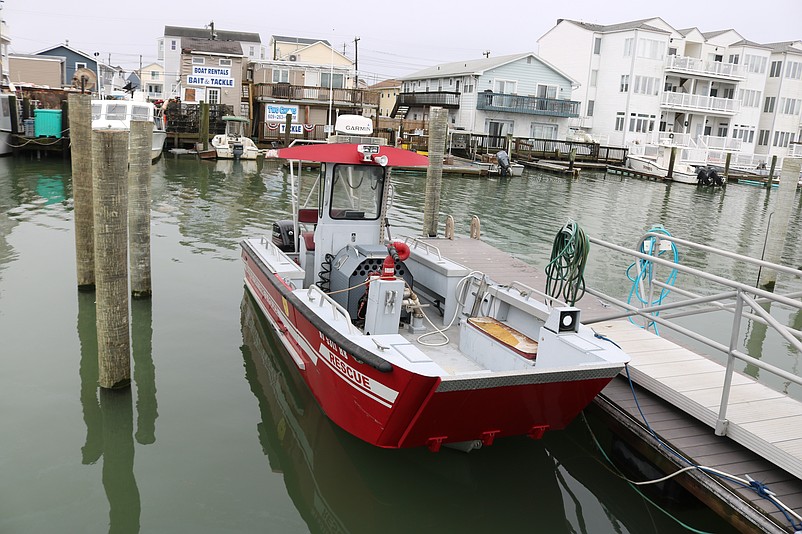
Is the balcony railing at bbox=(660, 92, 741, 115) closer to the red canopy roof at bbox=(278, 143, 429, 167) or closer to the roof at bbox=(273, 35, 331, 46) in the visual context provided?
the roof at bbox=(273, 35, 331, 46)

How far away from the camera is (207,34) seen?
62.3 meters

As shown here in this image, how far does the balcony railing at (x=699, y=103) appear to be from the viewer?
2048 inches

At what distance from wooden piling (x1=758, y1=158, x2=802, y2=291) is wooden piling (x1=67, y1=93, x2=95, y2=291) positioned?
13.0 m

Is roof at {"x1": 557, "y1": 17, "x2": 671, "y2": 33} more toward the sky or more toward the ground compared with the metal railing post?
more toward the sky

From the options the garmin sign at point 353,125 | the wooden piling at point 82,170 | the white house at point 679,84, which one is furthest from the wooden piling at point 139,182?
the white house at point 679,84

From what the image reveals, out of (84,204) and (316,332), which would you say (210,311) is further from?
(316,332)

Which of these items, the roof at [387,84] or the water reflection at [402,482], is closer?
the water reflection at [402,482]

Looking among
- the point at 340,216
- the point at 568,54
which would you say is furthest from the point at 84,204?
the point at 568,54

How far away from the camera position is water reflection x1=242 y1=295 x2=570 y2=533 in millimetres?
5695

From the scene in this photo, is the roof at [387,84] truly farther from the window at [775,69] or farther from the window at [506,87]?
the window at [775,69]

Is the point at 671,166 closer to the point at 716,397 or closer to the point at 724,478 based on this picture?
the point at 716,397

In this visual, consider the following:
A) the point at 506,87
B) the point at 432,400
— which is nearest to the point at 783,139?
the point at 506,87

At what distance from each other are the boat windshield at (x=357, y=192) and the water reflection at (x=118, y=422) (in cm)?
321

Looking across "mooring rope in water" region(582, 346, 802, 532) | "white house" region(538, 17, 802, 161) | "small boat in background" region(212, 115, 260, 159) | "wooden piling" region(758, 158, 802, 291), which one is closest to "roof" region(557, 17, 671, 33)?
"white house" region(538, 17, 802, 161)
